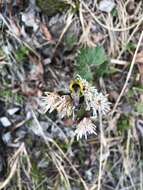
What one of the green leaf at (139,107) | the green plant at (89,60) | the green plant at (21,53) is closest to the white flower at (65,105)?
the green plant at (89,60)

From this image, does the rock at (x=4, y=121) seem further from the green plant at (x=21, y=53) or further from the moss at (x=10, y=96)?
the green plant at (x=21, y=53)

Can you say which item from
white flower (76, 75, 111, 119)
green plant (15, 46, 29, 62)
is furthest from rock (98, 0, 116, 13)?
white flower (76, 75, 111, 119)

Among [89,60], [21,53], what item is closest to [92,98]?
[89,60]

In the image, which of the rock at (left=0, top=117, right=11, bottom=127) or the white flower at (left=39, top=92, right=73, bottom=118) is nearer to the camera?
A: the white flower at (left=39, top=92, right=73, bottom=118)

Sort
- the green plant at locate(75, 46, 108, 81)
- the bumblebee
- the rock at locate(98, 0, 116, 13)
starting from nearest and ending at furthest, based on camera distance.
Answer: the bumblebee, the green plant at locate(75, 46, 108, 81), the rock at locate(98, 0, 116, 13)

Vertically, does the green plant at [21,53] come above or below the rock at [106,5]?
below

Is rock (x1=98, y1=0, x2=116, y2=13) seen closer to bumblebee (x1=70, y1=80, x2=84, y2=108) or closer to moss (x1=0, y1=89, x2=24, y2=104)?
moss (x1=0, y1=89, x2=24, y2=104)

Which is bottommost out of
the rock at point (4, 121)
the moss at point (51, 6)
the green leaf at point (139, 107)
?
the green leaf at point (139, 107)
